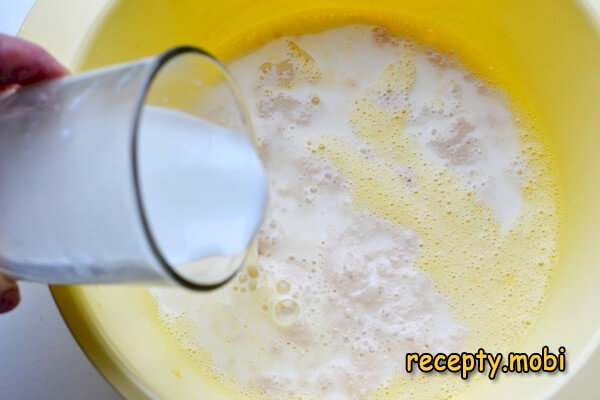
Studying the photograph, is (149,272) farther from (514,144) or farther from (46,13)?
(514,144)

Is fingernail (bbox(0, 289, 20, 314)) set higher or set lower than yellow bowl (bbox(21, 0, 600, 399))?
lower

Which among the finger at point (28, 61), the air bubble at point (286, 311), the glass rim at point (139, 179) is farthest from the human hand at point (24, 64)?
the air bubble at point (286, 311)

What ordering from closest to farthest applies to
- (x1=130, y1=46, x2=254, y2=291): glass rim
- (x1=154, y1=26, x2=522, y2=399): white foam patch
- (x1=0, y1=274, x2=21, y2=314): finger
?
(x1=130, y1=46, x2=254, y2=291): glass rim, (x1=0, y1=274, x2=21, y2=314): finger, (x1=154, y1=26, x2=522, y2=399): white foam patch

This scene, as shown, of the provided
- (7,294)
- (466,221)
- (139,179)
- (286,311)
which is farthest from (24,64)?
(466,221)

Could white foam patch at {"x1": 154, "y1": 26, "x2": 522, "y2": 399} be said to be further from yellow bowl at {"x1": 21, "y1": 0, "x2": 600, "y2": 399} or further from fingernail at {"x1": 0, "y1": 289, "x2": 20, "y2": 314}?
fingernail at {"x1": 0, "y1": 289, "x2": 20, "y2": 314}

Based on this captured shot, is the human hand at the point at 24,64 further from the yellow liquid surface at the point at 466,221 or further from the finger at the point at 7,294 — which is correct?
the yellow liquid surface at the point at 466,221

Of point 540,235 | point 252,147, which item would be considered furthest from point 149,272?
point 540,235

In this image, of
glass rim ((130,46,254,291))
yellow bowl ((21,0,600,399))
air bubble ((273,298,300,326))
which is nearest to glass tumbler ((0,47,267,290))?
glass rim ((130,46,254,291))
